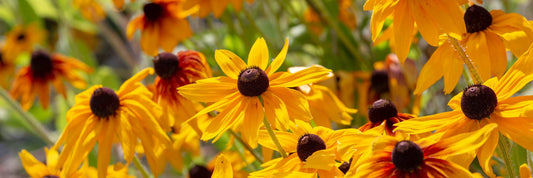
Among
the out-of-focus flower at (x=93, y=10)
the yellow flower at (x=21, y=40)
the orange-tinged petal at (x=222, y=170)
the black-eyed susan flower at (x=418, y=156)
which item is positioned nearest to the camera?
the black-eyed susan flower at (x=418, y=156)

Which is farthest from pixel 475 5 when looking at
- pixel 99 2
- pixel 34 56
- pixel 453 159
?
pixel 99 2

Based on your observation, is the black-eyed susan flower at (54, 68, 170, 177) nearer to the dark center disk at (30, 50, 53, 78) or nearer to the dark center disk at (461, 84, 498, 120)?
the dark center disk at (461, 84, 498, 120)

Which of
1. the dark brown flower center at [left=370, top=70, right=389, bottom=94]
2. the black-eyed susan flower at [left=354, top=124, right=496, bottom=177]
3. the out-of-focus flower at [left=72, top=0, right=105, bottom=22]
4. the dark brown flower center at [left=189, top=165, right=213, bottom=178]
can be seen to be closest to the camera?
the black-eyed susan flower at [left=354, top=124, right=496, bottom=177]

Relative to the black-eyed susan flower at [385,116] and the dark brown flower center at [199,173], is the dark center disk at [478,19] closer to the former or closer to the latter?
the black-eyed susan flower at [385,116]

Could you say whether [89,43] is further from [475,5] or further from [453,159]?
[453,159]

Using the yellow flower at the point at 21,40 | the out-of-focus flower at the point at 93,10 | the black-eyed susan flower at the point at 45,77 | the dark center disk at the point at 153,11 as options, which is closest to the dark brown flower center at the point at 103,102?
the dark center disk at the point at 153,11

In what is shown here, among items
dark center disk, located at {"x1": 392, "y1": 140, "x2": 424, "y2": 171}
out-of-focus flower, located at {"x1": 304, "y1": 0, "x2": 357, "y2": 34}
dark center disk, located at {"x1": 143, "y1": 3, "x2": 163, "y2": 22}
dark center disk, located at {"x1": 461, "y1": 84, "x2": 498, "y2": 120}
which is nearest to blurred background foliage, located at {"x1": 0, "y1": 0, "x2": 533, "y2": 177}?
out-of-focus flower, located at {"x1": 304, "y1": 0, "x2": 357, "y2": 34}
